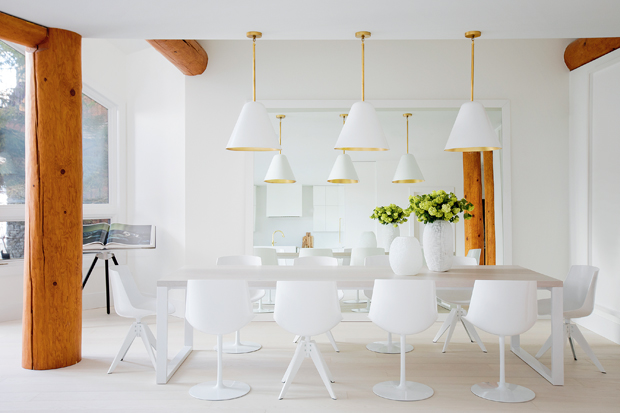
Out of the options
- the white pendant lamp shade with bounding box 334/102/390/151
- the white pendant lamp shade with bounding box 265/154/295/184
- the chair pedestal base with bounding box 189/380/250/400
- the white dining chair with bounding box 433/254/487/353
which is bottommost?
the chair pedestal base with bounding box 189/380/250/400

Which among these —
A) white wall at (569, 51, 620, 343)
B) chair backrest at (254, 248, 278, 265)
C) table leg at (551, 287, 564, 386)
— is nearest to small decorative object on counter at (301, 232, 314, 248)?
chair backrest at (254, 248, 278, 265)

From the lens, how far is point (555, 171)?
5.32 metres

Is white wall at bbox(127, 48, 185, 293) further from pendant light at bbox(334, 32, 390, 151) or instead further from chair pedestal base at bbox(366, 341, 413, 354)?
pendant light at bbox(334, 32, 390, 151)

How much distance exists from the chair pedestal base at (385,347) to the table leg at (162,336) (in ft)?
5.61

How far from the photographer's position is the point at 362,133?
11.4 ft

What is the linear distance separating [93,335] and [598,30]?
5.09 meters

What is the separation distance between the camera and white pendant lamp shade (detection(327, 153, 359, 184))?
4.80 metres

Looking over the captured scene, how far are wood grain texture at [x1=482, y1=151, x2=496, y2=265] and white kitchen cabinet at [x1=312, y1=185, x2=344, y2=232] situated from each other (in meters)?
1.60

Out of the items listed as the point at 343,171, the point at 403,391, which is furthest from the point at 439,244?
the point at 343,171

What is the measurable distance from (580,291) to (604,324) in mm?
1084

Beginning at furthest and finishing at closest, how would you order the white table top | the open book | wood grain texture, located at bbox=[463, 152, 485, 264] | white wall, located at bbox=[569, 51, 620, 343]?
the open book, wood grain texture, located at bbox=[463, 152, 485, 264], white wall, located at bbox=[569, 51, 620, 343], the white table top

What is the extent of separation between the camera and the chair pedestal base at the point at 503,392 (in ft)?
9.83

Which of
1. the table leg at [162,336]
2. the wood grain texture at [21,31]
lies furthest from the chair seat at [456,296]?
the wood grain texture at [21,31]

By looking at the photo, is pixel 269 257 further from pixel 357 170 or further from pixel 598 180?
pixel 598 180
